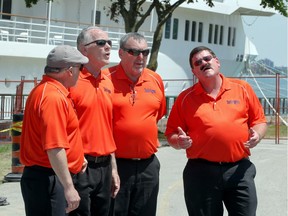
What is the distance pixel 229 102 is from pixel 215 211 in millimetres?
936

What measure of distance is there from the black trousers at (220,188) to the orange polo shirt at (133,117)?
19.5 inches

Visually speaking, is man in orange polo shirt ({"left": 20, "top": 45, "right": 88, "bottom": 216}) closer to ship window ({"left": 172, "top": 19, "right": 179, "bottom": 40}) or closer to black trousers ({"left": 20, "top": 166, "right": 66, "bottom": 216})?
black trousers ({"left": 20, "top": 166, "right": 66, "bottom": 216})

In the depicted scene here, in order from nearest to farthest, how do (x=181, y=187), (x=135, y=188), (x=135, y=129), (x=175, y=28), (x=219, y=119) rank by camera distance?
(x=219, y=119) < (x=135, y=129) < (x=135, y=188) < (x=181, y=187) < (x=175, y=28)

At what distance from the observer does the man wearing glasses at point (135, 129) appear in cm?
600

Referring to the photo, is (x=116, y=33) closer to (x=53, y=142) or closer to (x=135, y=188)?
(x=135, y=188)

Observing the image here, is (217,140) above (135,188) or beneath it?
above

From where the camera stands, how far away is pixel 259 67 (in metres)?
45.1

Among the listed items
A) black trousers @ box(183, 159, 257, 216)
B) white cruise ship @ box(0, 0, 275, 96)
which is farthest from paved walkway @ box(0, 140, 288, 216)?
white cruise ship @ box(0, 0, 275, 96)

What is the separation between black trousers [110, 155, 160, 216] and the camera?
20.0 ft

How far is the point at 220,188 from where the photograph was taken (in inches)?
226

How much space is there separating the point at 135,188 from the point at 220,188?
0.81 metres

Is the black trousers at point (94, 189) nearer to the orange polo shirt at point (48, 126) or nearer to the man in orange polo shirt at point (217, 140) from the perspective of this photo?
the orange polo shirt at point (48, 126)

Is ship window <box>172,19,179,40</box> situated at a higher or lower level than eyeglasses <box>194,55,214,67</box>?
higher

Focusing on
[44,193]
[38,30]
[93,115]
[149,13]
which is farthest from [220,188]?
[38,30]
